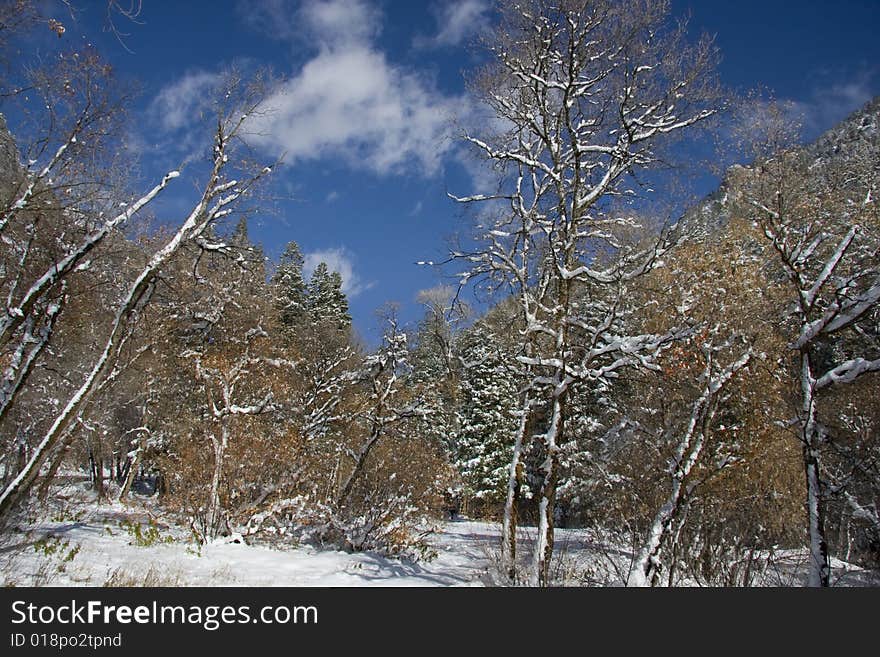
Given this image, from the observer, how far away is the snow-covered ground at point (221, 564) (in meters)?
6.83

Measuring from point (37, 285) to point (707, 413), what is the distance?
8.75m

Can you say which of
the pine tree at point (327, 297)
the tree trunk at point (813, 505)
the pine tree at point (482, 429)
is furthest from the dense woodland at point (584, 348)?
the pine tree at point (327, 297)

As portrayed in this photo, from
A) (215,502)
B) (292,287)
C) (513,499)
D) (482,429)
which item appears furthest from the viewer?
(292,287)

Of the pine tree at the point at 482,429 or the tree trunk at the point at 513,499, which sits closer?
the tree trunk at the point at 513,499

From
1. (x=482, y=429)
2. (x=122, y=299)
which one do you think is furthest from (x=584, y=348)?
(x=482, y=429)

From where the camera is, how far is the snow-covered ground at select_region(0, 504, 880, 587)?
6832 millimetres

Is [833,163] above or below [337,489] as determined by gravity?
above

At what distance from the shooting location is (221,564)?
880cm

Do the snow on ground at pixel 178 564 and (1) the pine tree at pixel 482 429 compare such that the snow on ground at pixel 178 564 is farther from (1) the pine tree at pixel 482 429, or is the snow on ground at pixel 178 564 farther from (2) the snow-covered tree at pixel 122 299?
(1) the pine tree at pixel 482 429

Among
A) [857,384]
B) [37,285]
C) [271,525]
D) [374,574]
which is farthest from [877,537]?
[37,285]

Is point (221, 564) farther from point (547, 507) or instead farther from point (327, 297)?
point (327, 297)
